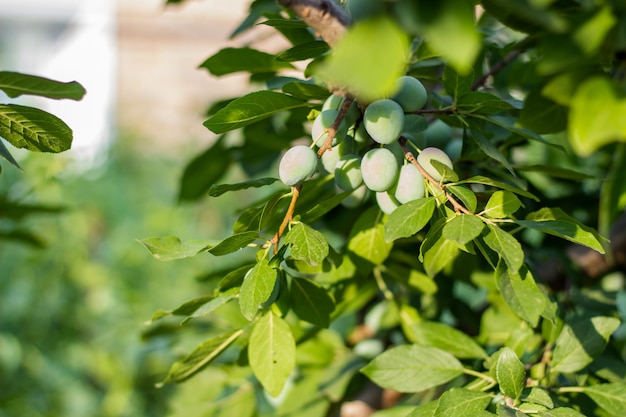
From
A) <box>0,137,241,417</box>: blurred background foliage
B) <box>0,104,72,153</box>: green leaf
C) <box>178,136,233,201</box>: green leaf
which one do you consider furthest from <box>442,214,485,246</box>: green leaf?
<box>0,137,241,417</box>: blurred background foliage

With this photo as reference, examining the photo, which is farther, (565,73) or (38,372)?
(38,372)

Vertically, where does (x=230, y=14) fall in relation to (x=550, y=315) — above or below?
below

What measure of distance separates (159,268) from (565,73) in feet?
5.56

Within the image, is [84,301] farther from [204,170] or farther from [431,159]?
[431,159]

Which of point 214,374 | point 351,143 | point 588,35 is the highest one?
point 588,35

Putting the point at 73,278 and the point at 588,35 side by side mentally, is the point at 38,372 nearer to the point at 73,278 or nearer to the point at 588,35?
the point at 73,278

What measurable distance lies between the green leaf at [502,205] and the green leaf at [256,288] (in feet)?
0.37

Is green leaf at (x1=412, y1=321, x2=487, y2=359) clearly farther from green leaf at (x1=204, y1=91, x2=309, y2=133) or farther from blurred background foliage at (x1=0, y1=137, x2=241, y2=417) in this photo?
blurred background foliage at (x1=0, y1=137, x2=241, y2=417)

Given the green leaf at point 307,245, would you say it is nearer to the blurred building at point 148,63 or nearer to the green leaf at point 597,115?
the green leaf at point 597,115

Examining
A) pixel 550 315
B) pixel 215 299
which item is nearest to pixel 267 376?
pixel 215 299

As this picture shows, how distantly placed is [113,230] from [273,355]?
5.99 feet

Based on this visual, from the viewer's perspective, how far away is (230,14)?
3826 mm

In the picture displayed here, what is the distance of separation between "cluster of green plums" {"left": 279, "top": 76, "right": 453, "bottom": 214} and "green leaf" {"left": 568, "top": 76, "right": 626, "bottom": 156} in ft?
0.40

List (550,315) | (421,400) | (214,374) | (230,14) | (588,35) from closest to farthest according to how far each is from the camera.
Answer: (588,35) < (550,315) < (421,400) < (214,374) < (230,14)
